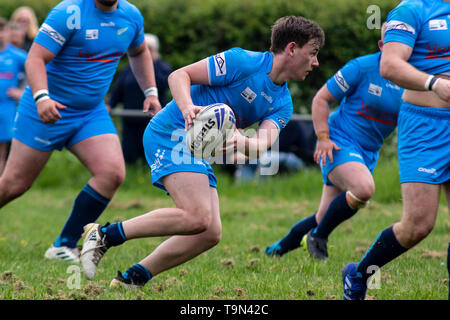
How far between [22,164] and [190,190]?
2.06m

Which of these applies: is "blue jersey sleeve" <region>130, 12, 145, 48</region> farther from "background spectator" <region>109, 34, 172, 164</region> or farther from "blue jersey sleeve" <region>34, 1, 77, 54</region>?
"background spectator" <region>109, 34, 172, 164</region>

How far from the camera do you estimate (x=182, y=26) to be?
503 inches

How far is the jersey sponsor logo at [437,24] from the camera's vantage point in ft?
13.1

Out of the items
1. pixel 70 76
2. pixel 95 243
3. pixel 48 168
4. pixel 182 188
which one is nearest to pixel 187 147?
pixel 182 188

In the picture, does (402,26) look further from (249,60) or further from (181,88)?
(181,88)

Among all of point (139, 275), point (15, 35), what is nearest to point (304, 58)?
point (139, 275)

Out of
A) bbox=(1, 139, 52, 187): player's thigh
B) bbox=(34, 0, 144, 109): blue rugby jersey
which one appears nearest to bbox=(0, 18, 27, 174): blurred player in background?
bbox=(1, 139, 52, 187): player's thigh

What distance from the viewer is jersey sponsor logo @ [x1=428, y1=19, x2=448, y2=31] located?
4002mm

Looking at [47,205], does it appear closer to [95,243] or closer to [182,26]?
[182,26]

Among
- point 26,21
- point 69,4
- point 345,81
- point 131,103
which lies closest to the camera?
point 69,4

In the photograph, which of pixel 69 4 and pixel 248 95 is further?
pixel 69 4

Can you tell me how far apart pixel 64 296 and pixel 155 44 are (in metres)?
6.90

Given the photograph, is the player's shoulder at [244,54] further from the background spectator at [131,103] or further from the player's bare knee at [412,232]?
the background spectator at [131,103]

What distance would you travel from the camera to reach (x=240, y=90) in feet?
14.5
